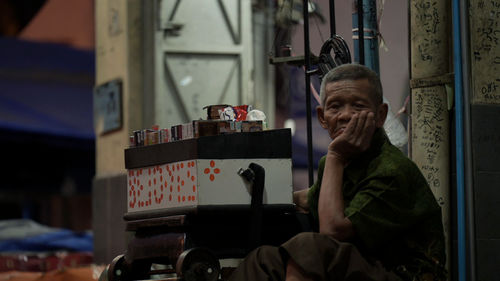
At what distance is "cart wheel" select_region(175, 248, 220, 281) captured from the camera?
266 cm

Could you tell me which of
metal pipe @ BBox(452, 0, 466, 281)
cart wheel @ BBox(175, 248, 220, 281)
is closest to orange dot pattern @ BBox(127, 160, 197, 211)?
cart wheel @ BBox(175, 248, 220, 281)

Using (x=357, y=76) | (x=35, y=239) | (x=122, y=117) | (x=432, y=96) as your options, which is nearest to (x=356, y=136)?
(x=357, y=76)

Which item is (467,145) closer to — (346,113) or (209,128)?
(346,113)

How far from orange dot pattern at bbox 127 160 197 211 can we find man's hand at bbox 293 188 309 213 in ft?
1.42

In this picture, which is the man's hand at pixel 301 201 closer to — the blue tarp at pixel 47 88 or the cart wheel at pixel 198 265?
the cart wheel at pixel 198 265

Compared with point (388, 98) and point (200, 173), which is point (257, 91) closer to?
point (388, 98)

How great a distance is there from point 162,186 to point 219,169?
274 millimetres

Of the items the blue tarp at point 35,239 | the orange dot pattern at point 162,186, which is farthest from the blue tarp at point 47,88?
the orange dot pattern at point 162,186

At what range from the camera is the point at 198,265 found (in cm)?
268

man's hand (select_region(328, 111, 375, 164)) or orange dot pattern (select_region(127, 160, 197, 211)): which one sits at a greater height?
man's hand (select_region(328, 111, 375, 164))

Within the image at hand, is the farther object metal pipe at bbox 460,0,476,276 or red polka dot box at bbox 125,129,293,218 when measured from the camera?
metal pipe at bbox 460,0,476,276

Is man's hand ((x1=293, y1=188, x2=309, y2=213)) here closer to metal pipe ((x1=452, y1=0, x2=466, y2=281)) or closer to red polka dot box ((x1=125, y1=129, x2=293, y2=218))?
red polka dot box ((x1=125, y1=129, x2=293, y2=218))

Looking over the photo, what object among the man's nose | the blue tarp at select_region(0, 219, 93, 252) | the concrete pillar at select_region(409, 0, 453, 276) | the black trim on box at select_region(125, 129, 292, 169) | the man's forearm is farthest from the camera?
the blue tarp at select_region(0, 219, 93, 252)

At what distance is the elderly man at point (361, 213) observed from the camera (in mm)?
2396
